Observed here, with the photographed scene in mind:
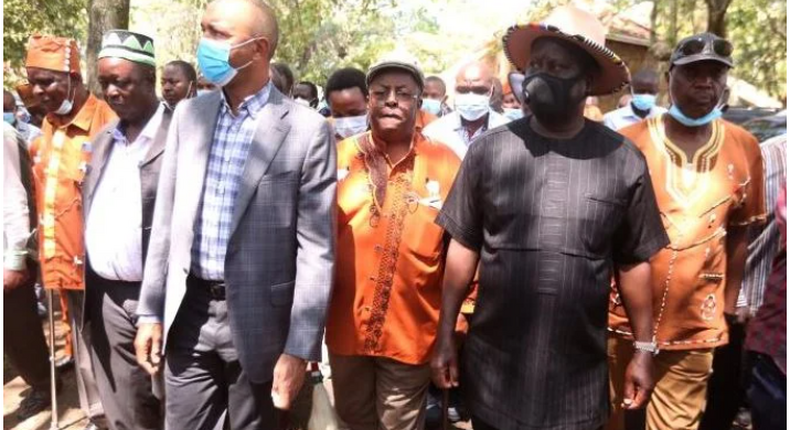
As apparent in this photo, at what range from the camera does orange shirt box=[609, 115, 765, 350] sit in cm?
300

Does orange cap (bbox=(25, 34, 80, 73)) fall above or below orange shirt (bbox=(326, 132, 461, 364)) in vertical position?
above

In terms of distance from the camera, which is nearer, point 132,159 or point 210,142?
point 210,142

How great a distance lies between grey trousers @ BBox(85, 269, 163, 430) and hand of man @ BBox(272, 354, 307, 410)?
46.3 inches

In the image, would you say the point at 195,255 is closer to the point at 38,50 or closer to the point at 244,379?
the point at 244,379

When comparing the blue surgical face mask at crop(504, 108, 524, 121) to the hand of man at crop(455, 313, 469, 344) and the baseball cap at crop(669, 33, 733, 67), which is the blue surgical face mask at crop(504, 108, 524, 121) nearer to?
the baseball cap at crop(669, 33, 733, 67)

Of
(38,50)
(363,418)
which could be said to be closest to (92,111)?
(38,50)

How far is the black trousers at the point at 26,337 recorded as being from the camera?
430 cm

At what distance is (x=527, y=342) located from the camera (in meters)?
2.40

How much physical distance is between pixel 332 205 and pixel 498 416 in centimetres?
101

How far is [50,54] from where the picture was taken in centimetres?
378

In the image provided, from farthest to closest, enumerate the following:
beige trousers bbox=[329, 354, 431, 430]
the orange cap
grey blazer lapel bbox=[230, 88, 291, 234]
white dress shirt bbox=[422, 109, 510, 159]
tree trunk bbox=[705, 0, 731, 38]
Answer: tree trunk bbox=[705, 0, 731, 38] → white dress shirt bbox=[422, 109, 510, 159] → the orange cap → beige trousers bbox=[329, 354, 431, 430] → grey blazer lapel bbox=[230, 88, 291, 234]

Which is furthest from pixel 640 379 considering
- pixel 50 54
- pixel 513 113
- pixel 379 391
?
pixel 513 113

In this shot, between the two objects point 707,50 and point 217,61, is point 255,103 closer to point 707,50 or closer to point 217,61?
point 217,61

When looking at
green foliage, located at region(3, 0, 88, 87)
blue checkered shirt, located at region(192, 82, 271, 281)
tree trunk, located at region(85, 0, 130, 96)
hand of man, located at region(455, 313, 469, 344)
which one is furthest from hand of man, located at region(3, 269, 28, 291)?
green foliage, located at region(3, 0, 88, 87)
